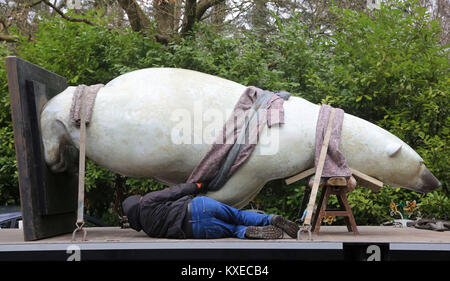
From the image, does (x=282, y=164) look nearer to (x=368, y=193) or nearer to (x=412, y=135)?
(x=368, y=193)

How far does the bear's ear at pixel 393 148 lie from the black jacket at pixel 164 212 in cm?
130

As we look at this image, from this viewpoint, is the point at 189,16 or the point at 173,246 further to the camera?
the point at 189,16

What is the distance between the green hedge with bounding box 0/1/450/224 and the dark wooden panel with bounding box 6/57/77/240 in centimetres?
178

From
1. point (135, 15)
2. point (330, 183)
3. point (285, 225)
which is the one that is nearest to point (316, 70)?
point (135, 15)

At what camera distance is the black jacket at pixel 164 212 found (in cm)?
307

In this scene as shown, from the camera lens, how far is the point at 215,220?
3074 millimetres

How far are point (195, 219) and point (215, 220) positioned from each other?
12cm

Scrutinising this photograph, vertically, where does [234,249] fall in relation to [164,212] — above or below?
below

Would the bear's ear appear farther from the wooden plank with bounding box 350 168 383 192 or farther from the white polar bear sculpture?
the wooden plank with bounding box 350 168 383 192

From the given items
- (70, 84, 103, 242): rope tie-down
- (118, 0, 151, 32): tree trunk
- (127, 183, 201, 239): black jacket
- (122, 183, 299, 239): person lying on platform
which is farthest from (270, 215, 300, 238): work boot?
(118, 0, 151, 32): tree trunk

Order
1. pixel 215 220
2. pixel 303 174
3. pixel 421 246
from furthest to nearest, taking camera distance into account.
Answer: pixel 303 174 → pixel 215 220 → pixel 421 246

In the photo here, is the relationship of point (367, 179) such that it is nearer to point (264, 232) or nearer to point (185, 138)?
point (264, 232)

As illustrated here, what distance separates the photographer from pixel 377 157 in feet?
10.9

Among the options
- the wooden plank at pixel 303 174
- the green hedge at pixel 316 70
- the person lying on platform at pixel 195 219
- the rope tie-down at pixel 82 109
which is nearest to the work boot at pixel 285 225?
the person lying on platform at pixel 195 219
